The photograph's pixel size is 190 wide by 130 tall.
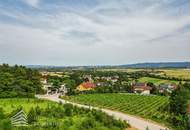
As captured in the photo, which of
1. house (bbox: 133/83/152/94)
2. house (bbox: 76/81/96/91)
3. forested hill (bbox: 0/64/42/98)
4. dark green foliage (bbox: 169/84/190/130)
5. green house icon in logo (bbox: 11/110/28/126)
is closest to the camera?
green house icon in logo (bbox: 11/110/28/126)

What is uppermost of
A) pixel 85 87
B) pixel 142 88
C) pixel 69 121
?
pixel 69 121

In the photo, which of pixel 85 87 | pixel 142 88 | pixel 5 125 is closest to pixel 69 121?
pixel 5 125

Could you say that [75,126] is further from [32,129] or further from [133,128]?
[133,128]

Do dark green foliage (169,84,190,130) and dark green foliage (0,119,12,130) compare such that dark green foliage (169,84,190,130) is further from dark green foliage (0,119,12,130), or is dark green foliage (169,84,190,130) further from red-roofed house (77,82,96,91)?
red-roofed house (77,82,96,91)

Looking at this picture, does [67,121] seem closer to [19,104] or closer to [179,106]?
[179,106]

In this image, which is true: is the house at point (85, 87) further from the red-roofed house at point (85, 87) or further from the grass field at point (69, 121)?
the grass field at point (69, 121)

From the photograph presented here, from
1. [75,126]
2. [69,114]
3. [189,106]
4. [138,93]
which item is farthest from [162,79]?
[75,126]

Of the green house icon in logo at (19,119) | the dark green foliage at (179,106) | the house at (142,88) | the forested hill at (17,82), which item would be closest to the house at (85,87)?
the house at (142,88)

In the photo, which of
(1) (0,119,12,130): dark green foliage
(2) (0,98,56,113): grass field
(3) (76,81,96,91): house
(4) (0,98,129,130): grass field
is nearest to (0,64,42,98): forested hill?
(2) (0,98,56,113): grass field
